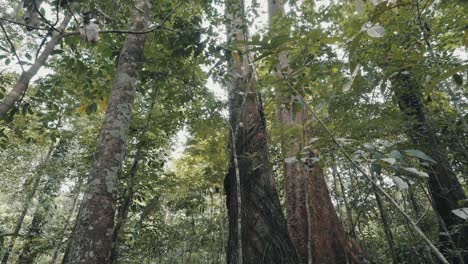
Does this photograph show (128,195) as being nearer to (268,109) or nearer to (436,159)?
(268,109)

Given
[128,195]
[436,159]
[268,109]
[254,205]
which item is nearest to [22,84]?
[128,195]

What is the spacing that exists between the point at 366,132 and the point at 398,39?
3.43 feet

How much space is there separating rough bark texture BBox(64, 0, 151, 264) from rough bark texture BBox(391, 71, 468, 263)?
2455 millimetres

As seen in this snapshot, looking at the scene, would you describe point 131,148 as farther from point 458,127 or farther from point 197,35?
point 458,127

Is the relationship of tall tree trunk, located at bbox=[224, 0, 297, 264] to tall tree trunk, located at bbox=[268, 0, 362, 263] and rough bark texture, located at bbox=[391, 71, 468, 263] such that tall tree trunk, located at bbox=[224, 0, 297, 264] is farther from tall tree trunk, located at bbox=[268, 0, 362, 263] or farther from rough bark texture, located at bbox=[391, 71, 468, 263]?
rough bark texture, located at bbox=[391, 71, 468, 263]

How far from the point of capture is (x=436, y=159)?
133 inches

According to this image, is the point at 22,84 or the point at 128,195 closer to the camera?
the point at 22,84

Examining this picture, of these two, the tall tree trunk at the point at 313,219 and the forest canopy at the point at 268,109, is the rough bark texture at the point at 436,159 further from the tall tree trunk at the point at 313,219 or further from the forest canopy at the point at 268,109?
the tall tree trunk at the point at 313,219

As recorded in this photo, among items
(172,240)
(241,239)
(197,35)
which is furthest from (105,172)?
(172,240)

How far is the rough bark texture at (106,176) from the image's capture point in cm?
176

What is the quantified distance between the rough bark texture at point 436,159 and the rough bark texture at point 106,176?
2455mm

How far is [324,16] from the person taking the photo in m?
4.61

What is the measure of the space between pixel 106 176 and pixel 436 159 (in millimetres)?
3539

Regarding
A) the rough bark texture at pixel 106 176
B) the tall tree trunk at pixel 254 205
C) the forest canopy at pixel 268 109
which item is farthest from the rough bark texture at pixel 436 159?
the rough bark texture at pixel 106 176
